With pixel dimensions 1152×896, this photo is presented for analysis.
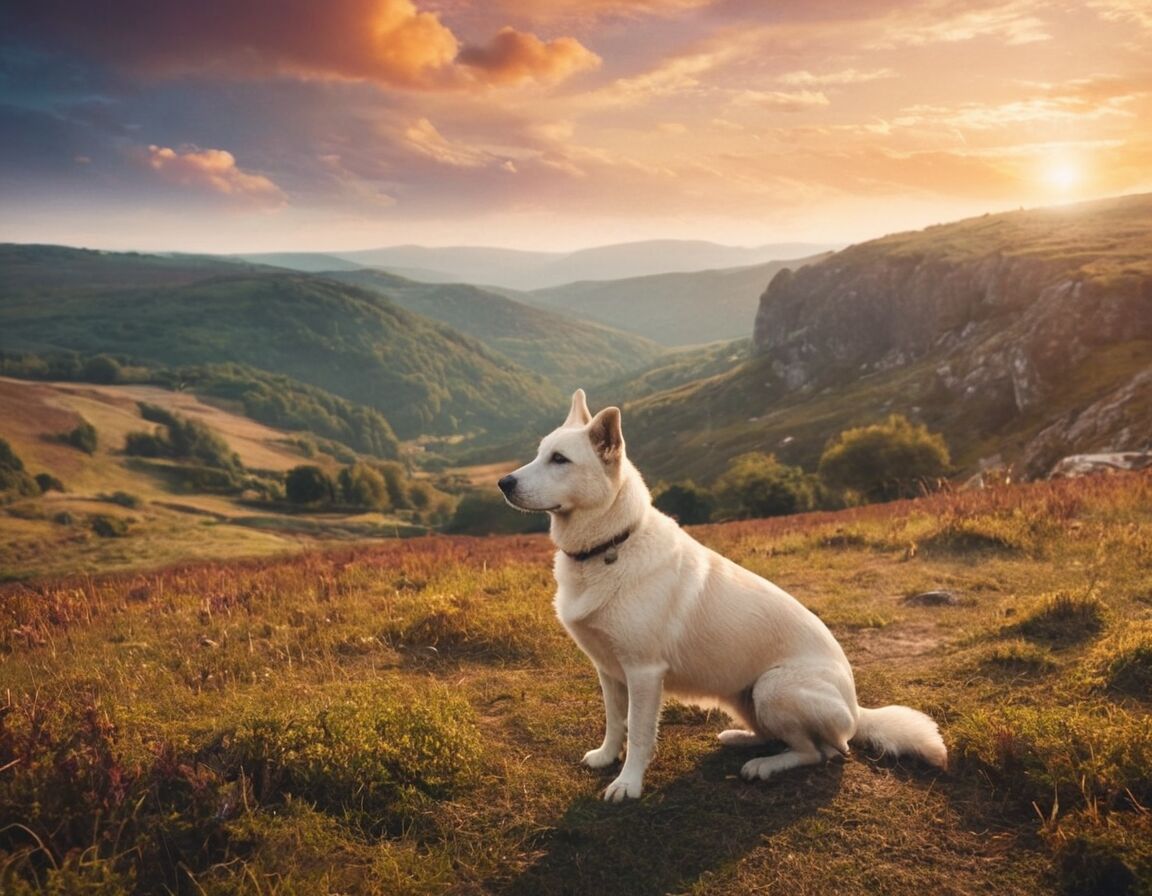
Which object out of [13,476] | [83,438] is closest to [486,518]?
[13,476]

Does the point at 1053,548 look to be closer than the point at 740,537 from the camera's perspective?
Yes

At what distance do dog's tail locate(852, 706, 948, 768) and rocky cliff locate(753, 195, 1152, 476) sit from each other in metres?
68.1

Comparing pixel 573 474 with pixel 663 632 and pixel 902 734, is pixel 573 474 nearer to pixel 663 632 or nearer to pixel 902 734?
pixel 663 632

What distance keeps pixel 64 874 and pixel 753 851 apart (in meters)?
4.12

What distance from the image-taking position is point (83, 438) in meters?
142

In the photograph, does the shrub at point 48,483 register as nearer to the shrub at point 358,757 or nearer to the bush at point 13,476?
the bush at point 13,476

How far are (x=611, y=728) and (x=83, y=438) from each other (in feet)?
551

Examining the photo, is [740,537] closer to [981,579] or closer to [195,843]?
[981,579]

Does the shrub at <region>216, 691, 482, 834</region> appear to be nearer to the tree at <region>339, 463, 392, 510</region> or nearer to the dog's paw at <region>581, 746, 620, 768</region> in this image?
the dog's paw at <region>581, 746, 620, 768</region>

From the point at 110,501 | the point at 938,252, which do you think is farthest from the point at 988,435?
the point at 110,501

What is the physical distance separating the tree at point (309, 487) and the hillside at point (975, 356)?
220ft

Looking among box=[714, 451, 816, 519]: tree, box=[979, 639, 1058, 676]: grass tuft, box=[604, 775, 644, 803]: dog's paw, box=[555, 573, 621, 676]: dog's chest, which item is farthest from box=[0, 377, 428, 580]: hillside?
box=[979, 639, 1058, 676]: grass tuft

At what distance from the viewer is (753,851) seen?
480cm

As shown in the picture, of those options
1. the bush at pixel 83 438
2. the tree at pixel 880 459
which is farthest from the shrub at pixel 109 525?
the tree at pixel 880 459
